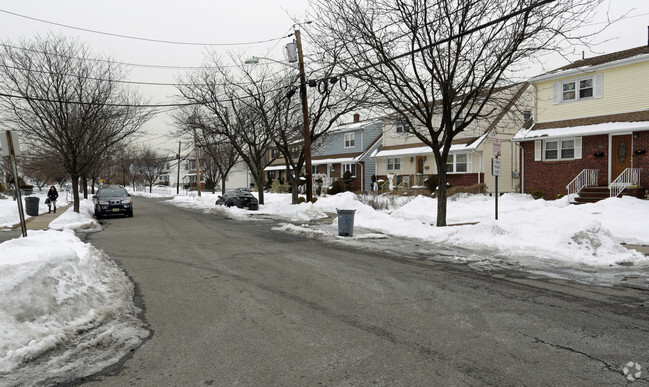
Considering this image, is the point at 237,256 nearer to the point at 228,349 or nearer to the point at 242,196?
the point at 228,349

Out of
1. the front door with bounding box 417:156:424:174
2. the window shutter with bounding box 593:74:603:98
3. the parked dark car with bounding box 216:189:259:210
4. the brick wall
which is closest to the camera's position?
the brick wall

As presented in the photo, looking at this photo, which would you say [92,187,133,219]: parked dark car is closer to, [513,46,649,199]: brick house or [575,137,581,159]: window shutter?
[513,46,649,199]: brick house

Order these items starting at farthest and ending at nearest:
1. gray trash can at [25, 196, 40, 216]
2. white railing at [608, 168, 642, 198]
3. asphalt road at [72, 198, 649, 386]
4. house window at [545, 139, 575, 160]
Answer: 1. gray trash can at [25, 196, 40, 216]
2. house window at [545, 139, 575, 160]
3. white railing at [608, 168, 642, 198]
4. asphalt road at [72, 198, 649, 386]

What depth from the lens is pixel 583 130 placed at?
2112 cm

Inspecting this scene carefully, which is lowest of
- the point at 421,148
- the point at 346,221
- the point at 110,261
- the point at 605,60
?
the point at 110,261

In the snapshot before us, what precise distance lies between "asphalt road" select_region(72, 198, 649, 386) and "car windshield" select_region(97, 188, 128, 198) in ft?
53.2

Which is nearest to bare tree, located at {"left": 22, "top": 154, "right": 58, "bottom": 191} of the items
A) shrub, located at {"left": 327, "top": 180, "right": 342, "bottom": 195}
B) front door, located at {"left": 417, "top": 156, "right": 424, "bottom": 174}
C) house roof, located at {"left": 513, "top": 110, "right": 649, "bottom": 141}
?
shrub, located at {"left": 327, "top": 180, "right": 342, "bottom": 195}

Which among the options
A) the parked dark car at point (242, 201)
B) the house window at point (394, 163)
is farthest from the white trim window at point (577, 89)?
the parked dark car at point (242, 201)

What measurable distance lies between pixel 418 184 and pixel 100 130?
20.8 m

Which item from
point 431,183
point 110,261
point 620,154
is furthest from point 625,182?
point 110,261

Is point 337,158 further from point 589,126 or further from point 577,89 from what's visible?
point 589,126

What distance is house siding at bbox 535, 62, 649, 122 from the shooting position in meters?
20.2

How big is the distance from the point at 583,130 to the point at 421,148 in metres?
12.5

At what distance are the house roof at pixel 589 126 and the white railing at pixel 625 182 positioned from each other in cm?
182
